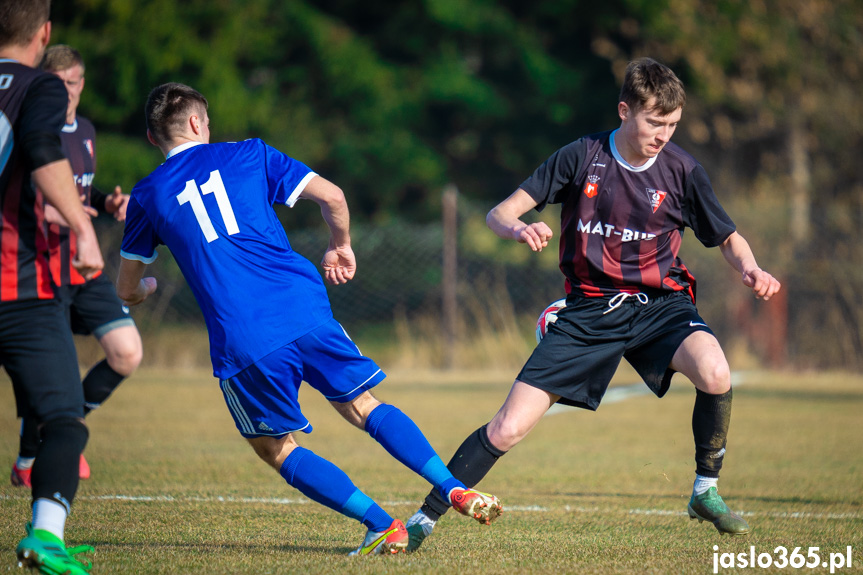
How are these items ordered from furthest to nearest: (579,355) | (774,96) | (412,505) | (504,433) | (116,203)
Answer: (774,96) → (116,203) → (412,505) → (579,355) → (504,433)

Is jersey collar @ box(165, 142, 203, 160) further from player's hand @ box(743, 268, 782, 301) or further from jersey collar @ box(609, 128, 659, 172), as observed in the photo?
player's hand @ box(743, 268, 782, 301)

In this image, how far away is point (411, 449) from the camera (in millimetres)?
3650

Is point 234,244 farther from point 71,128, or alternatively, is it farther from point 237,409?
point 71,128

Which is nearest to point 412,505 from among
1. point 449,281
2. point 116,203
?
point 116,203

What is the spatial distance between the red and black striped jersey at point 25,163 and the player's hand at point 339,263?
1.06 m

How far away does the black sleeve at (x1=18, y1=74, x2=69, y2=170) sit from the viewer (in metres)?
3.03

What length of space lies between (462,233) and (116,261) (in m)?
6.13

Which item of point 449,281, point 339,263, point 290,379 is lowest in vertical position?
point 449,281

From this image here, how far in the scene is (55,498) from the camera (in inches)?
121

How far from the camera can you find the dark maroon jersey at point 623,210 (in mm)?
4152

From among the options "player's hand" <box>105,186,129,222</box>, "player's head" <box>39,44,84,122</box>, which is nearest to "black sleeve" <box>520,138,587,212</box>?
"player's hand" <box>105,186,129,222</box>

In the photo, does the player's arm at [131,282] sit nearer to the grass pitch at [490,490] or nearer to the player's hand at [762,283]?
the grass pitch at [490,490]

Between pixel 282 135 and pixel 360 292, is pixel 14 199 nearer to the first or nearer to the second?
pixel 360 292

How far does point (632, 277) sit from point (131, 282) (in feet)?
6.93
